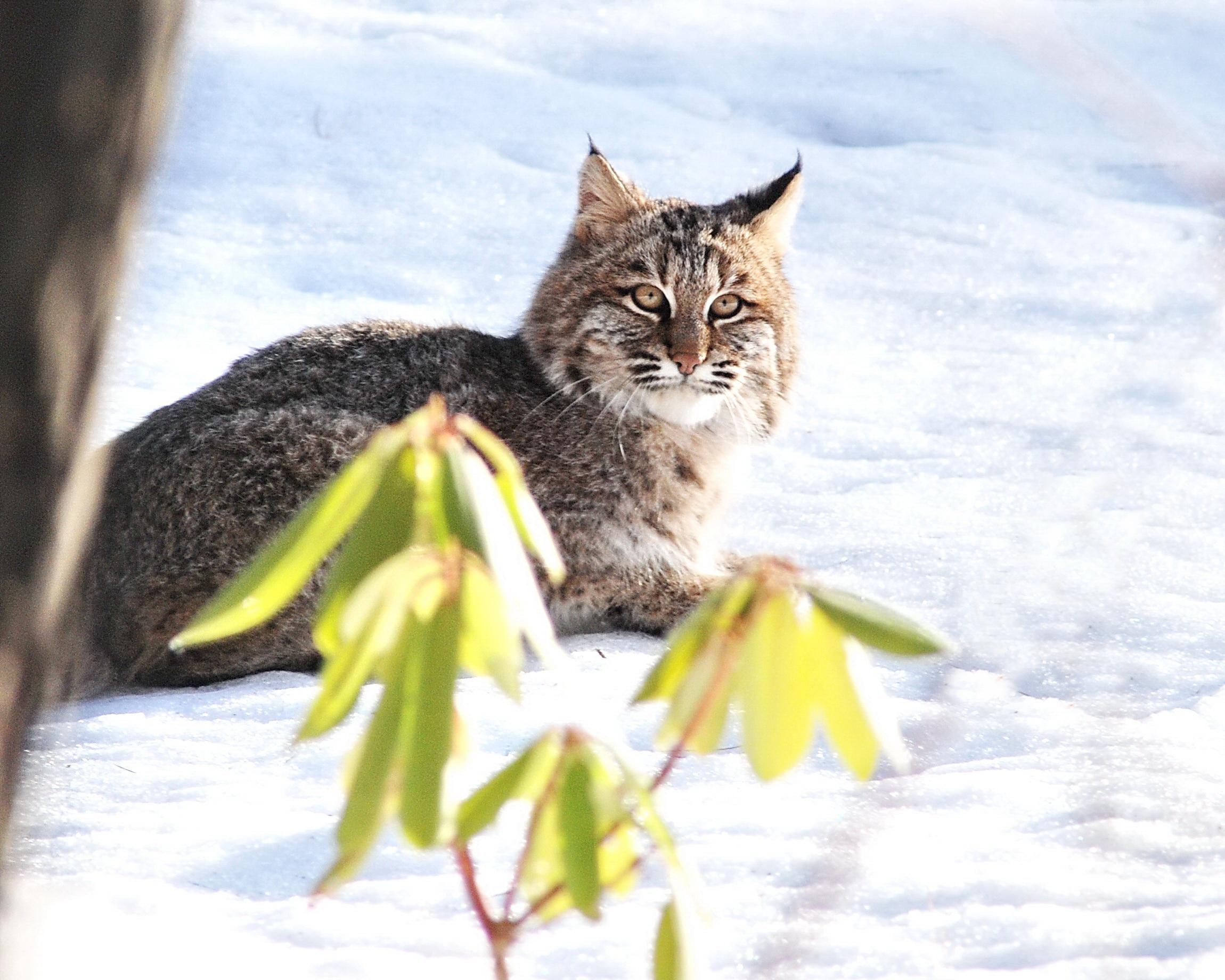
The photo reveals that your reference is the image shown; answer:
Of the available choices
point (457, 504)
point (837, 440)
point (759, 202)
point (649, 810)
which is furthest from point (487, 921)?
point (837, 440)

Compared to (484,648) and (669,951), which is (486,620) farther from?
(669,951)

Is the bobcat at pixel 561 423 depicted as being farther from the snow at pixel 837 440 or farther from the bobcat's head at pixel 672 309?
the snow at pixel 837 440

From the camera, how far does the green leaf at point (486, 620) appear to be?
1214 millimetres

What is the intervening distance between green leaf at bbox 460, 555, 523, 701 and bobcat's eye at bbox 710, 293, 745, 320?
130 inches

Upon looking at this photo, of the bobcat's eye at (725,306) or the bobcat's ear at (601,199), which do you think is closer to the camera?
the bobcat's eye at (725,306)

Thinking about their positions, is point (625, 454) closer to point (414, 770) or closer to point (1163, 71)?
point (414, 770)

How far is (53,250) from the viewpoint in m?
1.11

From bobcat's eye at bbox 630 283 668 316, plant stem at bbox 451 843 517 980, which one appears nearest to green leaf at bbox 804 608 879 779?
plant stem at bbox 451 843 517 980

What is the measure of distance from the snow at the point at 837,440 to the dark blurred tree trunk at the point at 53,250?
0.12 metres

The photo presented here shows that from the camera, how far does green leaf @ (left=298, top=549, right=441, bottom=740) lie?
46.6 inches

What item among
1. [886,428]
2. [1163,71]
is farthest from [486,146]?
[1163,71]

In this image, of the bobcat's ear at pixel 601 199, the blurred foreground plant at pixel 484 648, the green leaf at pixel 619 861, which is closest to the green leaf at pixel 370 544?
the blurred foreground plant at pixel 484 648

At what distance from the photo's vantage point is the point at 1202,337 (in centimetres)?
121

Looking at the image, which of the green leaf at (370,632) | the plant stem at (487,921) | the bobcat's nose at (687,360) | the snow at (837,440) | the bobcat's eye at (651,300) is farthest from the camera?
the bobcat's eye at (651,300)
